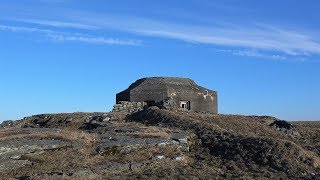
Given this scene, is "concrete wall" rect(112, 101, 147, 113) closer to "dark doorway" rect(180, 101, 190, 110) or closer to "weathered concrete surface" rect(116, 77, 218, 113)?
"weathered concrete surface" rect(116, 77, 218, 113)

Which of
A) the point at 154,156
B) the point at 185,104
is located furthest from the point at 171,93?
the point at 154,156

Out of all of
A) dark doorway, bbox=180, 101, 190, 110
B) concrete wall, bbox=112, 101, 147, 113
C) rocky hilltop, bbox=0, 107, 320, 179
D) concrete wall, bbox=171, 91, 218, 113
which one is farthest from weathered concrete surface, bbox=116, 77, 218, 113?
rocky hilltop, bbox=0, 107, 320, 179

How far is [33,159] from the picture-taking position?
15.4m

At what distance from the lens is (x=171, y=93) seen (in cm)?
3884

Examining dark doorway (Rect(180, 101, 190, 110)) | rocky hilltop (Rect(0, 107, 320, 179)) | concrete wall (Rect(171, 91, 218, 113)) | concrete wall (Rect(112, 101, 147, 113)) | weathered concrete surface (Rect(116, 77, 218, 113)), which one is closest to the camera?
rocky hilltop (Rect(0, 107, 320, 179))

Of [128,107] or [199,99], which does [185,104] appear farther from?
[128,107]

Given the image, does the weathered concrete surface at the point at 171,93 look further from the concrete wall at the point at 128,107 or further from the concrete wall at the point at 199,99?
the concrete wall at the point at 128,107

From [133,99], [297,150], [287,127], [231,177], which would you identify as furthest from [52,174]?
[133,99]

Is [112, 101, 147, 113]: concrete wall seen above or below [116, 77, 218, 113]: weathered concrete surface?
below

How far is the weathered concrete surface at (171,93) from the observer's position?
3878 cm

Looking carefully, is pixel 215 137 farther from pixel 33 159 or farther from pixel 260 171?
pixel 33 159

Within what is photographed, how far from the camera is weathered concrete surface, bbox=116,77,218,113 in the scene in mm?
38781

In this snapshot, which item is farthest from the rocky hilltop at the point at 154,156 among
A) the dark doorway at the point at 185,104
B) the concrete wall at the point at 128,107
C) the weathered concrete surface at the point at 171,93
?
the dark doorway at the point at 185,104

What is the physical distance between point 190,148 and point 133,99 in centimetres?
2078
